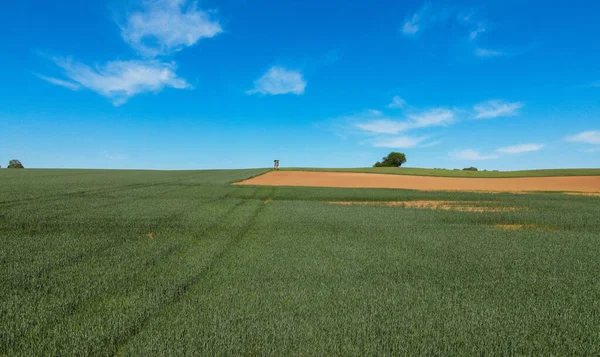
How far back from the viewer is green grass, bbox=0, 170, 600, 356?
4090 millimetres

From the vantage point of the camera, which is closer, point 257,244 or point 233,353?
point 233,353

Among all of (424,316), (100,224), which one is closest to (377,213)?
(424,316)

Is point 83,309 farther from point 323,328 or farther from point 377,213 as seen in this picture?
point 377,213

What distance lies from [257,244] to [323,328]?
5194 millimetres

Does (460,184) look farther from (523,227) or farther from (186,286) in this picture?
(186,286)

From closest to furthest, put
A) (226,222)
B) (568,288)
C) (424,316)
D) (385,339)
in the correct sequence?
(385,339), (424,316), (568,288), (226,222)

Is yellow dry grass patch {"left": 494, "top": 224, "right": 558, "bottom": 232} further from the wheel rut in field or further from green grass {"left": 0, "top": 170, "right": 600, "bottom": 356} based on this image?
the wheel rut in field

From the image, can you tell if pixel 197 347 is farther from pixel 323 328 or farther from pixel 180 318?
pixel 323 328

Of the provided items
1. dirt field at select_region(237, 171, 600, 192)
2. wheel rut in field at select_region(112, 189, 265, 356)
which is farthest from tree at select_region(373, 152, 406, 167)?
wheel rut in field at select_region(112, 189, 265, 356)

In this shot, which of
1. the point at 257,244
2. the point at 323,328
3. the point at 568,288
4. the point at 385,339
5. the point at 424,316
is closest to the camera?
the point at 385,339

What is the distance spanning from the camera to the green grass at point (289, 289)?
4090 mm

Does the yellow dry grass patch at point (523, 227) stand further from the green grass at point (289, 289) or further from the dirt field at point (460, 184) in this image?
the dirt field at point (460, 184)

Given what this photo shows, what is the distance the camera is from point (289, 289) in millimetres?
5758

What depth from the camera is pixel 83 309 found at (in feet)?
16.1
